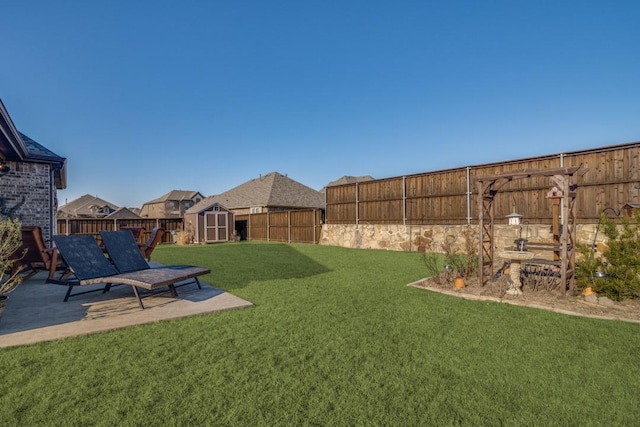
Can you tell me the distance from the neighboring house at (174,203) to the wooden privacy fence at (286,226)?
3121cm

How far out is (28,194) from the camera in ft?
32.6

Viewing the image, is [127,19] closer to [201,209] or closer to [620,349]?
[620,349]

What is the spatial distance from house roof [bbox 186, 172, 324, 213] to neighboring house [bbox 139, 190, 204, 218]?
2060 centimetres

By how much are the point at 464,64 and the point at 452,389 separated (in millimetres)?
13528

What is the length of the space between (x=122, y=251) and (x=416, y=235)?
12200mm

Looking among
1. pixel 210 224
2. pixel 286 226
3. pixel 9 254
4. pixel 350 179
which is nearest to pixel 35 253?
pixel 9 254

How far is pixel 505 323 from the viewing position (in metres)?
4.12

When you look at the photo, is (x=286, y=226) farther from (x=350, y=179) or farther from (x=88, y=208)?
(x=88, y=208)

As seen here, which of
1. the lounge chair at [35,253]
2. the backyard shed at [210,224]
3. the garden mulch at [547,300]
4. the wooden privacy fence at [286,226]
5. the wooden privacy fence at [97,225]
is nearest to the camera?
the garden mulch at [547,300]

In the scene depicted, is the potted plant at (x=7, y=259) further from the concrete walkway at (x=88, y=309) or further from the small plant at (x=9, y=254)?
the concrete walkway at (x=88, y=309)

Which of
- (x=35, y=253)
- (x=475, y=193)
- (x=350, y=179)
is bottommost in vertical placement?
(x=35, y=253)

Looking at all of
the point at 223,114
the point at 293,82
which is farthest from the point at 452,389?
the point at 223,114

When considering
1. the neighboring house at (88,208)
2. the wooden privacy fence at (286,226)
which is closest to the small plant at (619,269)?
the wooden privacy fence at (286,226)

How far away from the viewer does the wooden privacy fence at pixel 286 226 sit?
20219 millimetres
